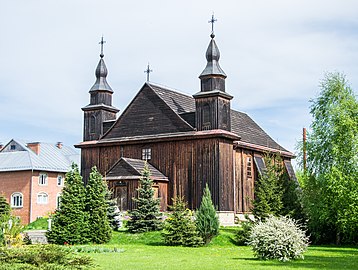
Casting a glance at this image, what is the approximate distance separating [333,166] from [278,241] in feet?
42.0

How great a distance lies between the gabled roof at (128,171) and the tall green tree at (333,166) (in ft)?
34.9

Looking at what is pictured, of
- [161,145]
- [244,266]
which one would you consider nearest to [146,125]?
[161,145]

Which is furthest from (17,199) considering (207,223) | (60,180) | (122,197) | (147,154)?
(207,223)

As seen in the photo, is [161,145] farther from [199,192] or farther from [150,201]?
[150,201]

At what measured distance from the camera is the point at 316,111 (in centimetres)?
3562

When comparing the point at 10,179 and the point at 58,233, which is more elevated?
the point at 10,179

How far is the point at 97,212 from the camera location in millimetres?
31172

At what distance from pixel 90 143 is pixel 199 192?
33.1 ft

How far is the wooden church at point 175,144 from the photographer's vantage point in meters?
40.2

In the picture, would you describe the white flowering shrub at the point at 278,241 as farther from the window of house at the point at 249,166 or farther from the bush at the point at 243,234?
the window of house at the point at 249,166

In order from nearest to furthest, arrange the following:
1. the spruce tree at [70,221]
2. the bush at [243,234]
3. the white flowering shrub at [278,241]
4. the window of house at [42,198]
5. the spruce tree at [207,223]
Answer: the white flowering shrub at [278,241] < the spruce tree at [70,221] < the spruce tree at [207,223] < the bush at [243,234] < the window of house at [42,198]

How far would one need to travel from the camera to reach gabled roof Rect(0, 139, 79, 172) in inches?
2376

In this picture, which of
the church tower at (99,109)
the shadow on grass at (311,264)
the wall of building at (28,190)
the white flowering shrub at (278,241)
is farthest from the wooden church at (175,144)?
the shadow on grass at (311,264)

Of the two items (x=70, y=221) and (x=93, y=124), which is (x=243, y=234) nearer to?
(x=70, y=221)
